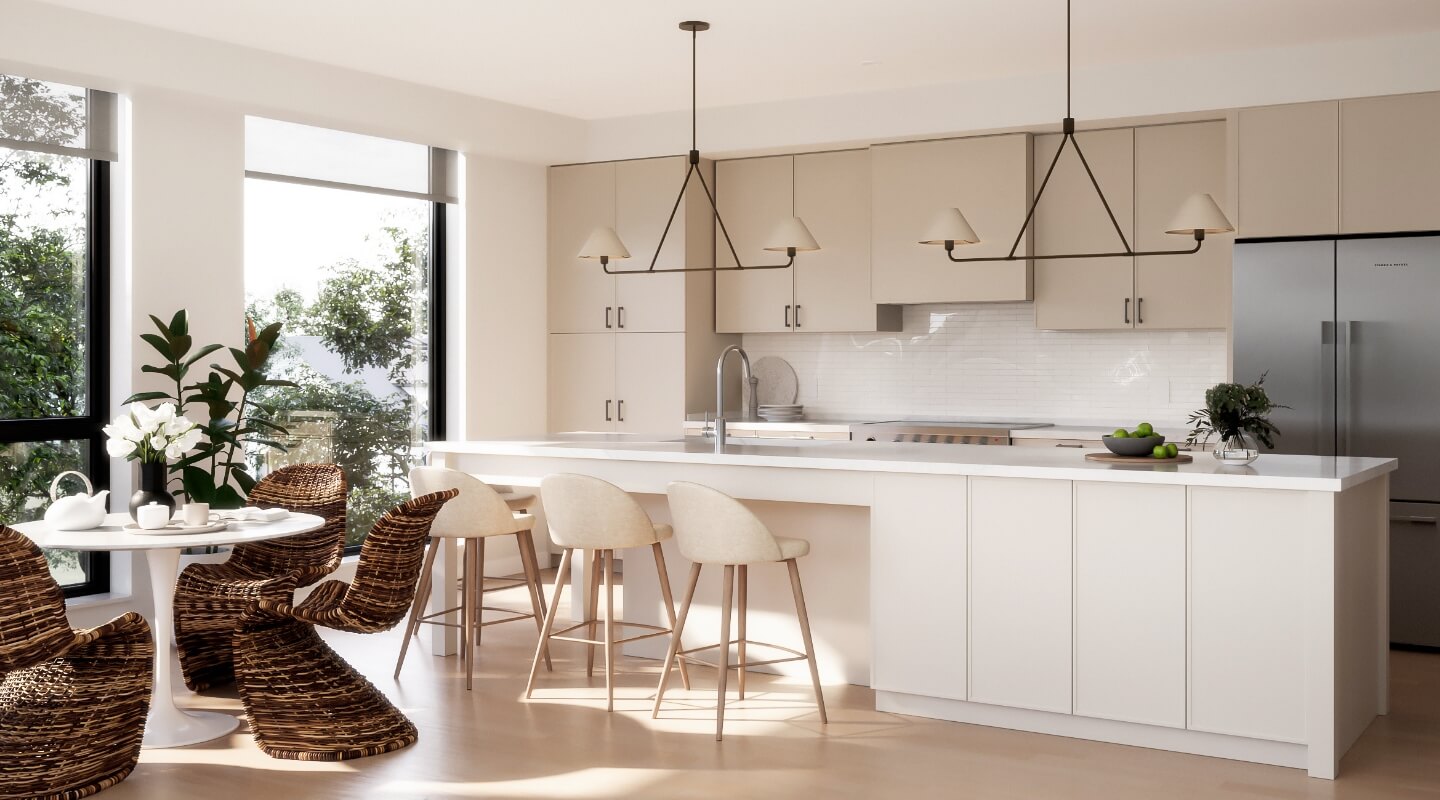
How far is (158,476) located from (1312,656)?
12.1ft

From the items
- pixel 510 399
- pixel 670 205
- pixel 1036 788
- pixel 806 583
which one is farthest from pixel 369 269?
pixel 1036 788

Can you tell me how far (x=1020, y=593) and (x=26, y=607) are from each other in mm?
2986

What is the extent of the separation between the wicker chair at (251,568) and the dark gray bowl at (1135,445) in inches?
112

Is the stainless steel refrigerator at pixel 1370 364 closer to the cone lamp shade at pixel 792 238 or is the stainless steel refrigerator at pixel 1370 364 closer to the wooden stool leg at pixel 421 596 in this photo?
the cone lamp shade at pixel 792 238

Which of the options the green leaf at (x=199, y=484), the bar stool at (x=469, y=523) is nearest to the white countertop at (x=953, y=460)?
the bar stool at (x=469, y=523)

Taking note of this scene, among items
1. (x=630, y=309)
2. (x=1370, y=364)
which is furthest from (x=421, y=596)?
(x=1370, y=364)

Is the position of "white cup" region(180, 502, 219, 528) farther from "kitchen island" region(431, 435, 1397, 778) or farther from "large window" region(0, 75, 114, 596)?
"large window" region(0, 75, 114, 596)

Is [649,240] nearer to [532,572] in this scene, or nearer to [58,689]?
[532,572]

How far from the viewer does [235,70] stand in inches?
229

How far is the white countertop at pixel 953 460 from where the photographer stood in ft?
13.0

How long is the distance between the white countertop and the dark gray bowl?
14 cm

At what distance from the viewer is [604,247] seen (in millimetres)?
5379

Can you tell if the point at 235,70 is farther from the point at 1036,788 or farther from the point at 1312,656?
the point at 1312,656

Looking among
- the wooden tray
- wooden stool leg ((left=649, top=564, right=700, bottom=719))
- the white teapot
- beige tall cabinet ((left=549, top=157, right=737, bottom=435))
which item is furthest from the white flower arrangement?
beige tall cabinet ((left=549, top=157, right=737, bottom=435))
